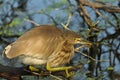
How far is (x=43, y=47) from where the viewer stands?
5.91 ft

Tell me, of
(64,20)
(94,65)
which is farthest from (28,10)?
(94,65)

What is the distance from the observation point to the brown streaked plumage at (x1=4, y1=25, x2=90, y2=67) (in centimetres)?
173

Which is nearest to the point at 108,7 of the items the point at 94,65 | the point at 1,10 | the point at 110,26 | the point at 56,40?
the point at 110,26

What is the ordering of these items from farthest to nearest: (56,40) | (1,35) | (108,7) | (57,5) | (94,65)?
(57,5) → (1,35) → (108,7) → (94,65) → (56,40)

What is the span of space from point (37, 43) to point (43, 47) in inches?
1.2

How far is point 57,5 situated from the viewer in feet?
13.3

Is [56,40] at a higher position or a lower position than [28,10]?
higher

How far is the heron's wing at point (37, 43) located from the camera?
5.63 ft

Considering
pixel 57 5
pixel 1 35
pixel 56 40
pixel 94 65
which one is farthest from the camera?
pixel 57 5

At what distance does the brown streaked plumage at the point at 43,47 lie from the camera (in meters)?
1.73

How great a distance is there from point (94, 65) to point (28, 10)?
1.35 meters

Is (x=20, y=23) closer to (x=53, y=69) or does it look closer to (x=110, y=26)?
(x=110, y=26)

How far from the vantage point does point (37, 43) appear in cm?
179

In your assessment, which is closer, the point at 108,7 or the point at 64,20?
the point at 108,7
